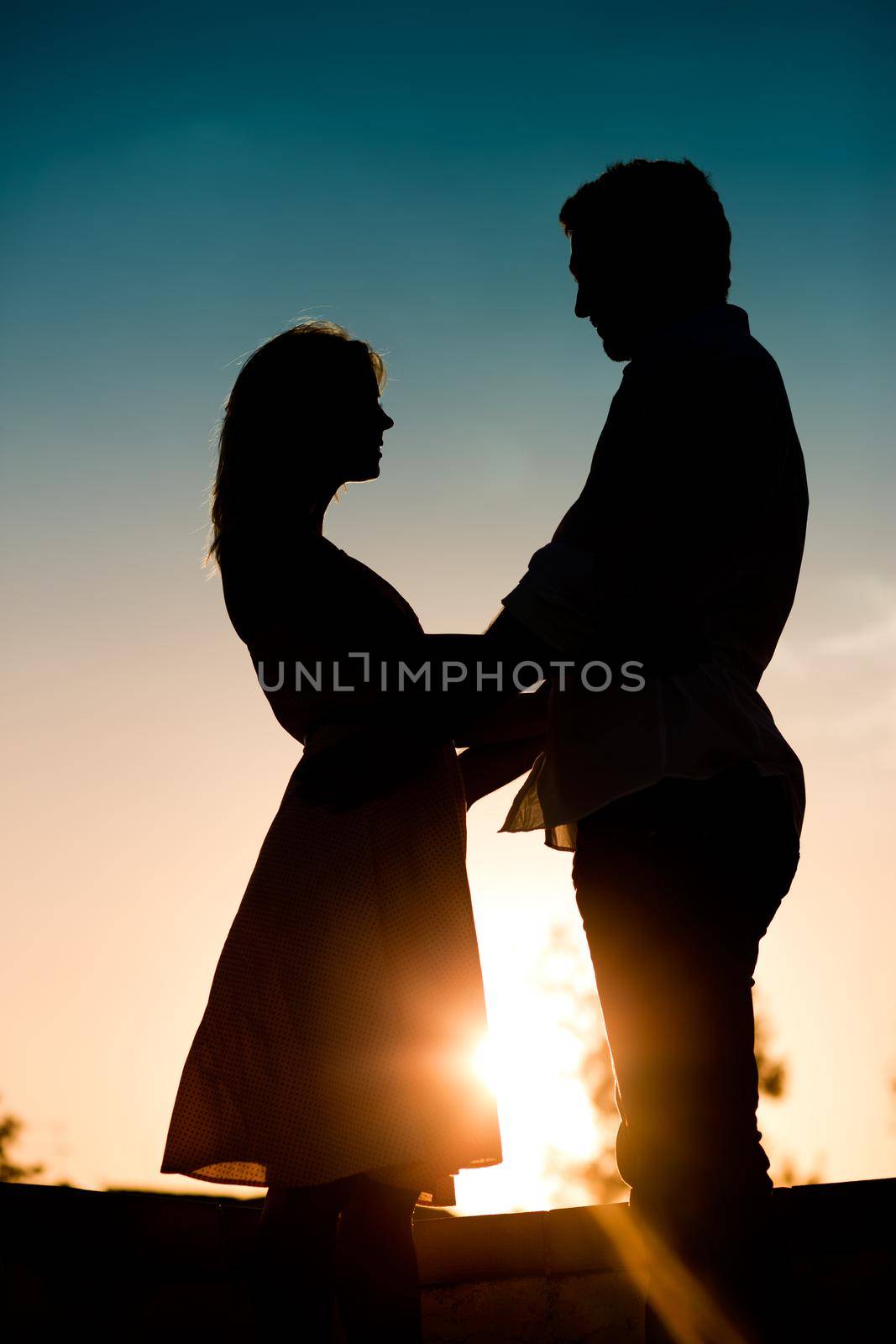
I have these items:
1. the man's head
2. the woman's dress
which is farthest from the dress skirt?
the man's head

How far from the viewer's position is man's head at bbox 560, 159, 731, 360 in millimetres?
2033

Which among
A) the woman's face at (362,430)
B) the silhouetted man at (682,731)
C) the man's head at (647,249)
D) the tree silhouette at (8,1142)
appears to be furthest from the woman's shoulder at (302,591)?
the tree silhouette at (8,1142)

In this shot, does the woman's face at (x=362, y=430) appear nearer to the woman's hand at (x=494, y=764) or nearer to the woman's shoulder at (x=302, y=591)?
the woman's shoulder at (x=302, y=591)

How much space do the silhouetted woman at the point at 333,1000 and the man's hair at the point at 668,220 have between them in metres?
Answer: 0.86

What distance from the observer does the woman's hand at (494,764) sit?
248 centimetres

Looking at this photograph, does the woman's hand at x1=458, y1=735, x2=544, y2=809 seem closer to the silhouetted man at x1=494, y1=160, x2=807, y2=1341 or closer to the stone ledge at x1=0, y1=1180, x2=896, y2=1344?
the silhouetted man at x1=494, y1=160, x2=807, y2=1341

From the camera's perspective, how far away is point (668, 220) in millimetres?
2033

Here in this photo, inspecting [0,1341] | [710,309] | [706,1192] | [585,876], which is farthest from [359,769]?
[0,1341]

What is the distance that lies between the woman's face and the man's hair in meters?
0.70

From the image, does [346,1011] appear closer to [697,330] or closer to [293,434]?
[293,434]

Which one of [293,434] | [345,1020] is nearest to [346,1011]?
[345,1020]

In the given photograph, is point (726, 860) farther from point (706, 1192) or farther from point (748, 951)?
point (706, 1192)

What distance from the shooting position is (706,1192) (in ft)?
5.34

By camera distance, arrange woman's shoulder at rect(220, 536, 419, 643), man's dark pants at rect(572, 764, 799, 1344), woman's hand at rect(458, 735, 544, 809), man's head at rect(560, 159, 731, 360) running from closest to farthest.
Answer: man's dark pants at rect(572, 764, 799, 1344), man's head at rect(560, 159, 731, 360), woman's shoulder at rect(220, 536, 419, 643), woman's hand at rect(458, 735, 544, 809)
